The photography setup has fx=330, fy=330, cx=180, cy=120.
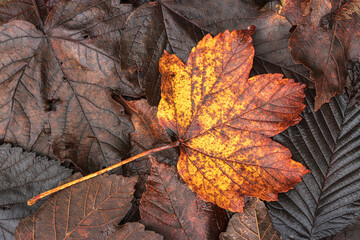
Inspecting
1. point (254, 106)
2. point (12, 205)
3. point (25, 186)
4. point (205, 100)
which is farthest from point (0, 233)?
point (254, 106)

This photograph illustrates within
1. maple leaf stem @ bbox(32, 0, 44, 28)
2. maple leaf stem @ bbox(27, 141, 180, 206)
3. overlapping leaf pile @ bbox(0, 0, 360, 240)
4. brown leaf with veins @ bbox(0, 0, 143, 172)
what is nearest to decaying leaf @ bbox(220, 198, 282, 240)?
overlapping leaf pile @ bbox(0, 0, 360, 240)

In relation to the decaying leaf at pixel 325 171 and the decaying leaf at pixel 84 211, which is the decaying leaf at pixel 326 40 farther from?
the decaying leaf at pixel 84 211

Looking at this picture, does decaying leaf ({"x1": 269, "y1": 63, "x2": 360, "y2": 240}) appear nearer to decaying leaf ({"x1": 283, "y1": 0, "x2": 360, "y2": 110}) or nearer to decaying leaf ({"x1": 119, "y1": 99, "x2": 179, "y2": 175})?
decaying leaf ({"x1": 283, "y1": 0, "x2": 360, "y2": 110})

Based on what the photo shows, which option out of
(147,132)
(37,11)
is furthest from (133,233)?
(37,11)

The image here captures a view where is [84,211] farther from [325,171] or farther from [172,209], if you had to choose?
[325,171]

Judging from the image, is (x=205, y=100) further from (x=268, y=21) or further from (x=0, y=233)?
(x=0, y=233)
